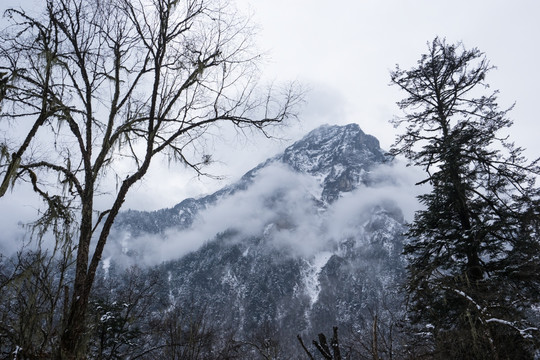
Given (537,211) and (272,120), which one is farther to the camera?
(537,211)

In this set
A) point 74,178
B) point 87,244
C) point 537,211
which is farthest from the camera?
point 537,211

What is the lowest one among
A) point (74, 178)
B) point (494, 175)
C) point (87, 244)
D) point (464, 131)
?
point (87, 244)

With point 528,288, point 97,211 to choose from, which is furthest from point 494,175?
point 97,211

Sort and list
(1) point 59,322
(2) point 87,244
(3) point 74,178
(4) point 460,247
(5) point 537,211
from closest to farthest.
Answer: (1) point 59,322 → (2) point 87,244 → (3) point 74,178 → (5) point 537,211 → (4) point 460,247

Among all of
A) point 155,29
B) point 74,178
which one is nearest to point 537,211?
point 155,29

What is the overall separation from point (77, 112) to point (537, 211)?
9.96 metres

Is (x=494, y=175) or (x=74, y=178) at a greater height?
(x=494, y=175)

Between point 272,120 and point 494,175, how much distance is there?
7.63 m

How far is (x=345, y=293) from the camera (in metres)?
182

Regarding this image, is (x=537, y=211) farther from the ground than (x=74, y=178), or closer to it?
farther from the ground

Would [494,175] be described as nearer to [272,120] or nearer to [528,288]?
[528,288]

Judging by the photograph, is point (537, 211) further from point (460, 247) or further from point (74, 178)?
point (74, 178)

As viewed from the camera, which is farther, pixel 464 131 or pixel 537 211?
pixel 464 131

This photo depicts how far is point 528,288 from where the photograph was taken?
9578 mm
